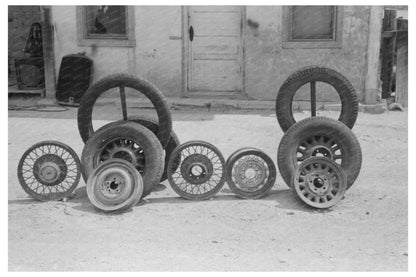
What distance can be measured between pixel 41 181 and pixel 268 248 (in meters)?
2.72

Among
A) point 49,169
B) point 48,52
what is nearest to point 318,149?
point 49,169

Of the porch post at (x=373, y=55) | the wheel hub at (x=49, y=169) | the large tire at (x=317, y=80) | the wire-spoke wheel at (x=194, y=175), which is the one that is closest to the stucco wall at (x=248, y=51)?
the porch post at (x=373, y=55)

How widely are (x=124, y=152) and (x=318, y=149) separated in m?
2.26

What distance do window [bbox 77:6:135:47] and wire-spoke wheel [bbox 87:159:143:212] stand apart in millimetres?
7034

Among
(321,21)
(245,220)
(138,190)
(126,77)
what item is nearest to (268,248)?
(245,220)

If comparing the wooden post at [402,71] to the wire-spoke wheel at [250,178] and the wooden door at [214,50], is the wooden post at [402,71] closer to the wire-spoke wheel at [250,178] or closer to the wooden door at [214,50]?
the wooden door at [214,50]

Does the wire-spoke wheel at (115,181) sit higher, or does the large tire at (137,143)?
the large tire at (137,143)

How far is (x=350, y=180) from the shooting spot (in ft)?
20.8

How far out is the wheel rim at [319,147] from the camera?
21.0ft

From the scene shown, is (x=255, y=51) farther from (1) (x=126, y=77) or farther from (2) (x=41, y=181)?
(2) (x=41, y=181)

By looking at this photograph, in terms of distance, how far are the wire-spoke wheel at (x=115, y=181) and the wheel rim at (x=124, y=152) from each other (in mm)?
334

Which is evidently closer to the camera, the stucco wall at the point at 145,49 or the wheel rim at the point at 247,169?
the wheel rim at the point at 247,169

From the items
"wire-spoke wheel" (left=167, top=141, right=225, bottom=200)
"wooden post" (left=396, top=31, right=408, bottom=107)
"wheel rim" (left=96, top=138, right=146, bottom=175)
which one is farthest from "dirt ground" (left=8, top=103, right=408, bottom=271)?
"wooden post" (left=396, top=31, right=408, bottom=107)

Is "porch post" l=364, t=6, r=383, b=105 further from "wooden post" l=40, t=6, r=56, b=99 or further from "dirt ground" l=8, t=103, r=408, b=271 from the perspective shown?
"wooden post" l=40, t=6, r=56, b=99
